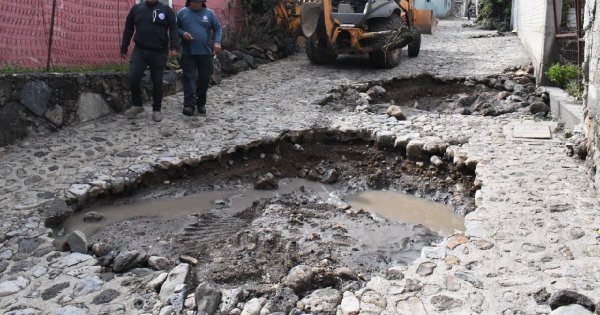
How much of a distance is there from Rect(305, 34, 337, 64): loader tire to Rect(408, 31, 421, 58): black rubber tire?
1822 millimetres

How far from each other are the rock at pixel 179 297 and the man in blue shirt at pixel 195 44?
13.7 ft

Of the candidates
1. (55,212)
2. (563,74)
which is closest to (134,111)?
(55,212)

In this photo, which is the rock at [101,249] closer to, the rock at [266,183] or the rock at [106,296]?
the rock at [106,296]

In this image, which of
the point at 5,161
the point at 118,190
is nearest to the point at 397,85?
the point at 118,190

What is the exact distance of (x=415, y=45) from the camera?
11.9 m

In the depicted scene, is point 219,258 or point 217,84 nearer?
point 219,258

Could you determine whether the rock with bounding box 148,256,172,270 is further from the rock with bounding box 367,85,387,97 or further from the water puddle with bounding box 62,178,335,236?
the rock with bounding box 367,85,387,97

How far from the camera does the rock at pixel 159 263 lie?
3654 millimetres

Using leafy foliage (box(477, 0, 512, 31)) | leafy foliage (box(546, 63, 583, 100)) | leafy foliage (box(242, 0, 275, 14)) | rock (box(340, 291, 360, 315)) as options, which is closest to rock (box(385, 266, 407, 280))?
rock (box(340, 291, 360, 315))

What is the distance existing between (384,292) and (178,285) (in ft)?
4.11

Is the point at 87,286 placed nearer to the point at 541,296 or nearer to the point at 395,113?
the point at 541,296

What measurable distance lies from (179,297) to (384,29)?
8.08 meters

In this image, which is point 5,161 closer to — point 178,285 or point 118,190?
point 118,190

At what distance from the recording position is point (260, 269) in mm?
3654
